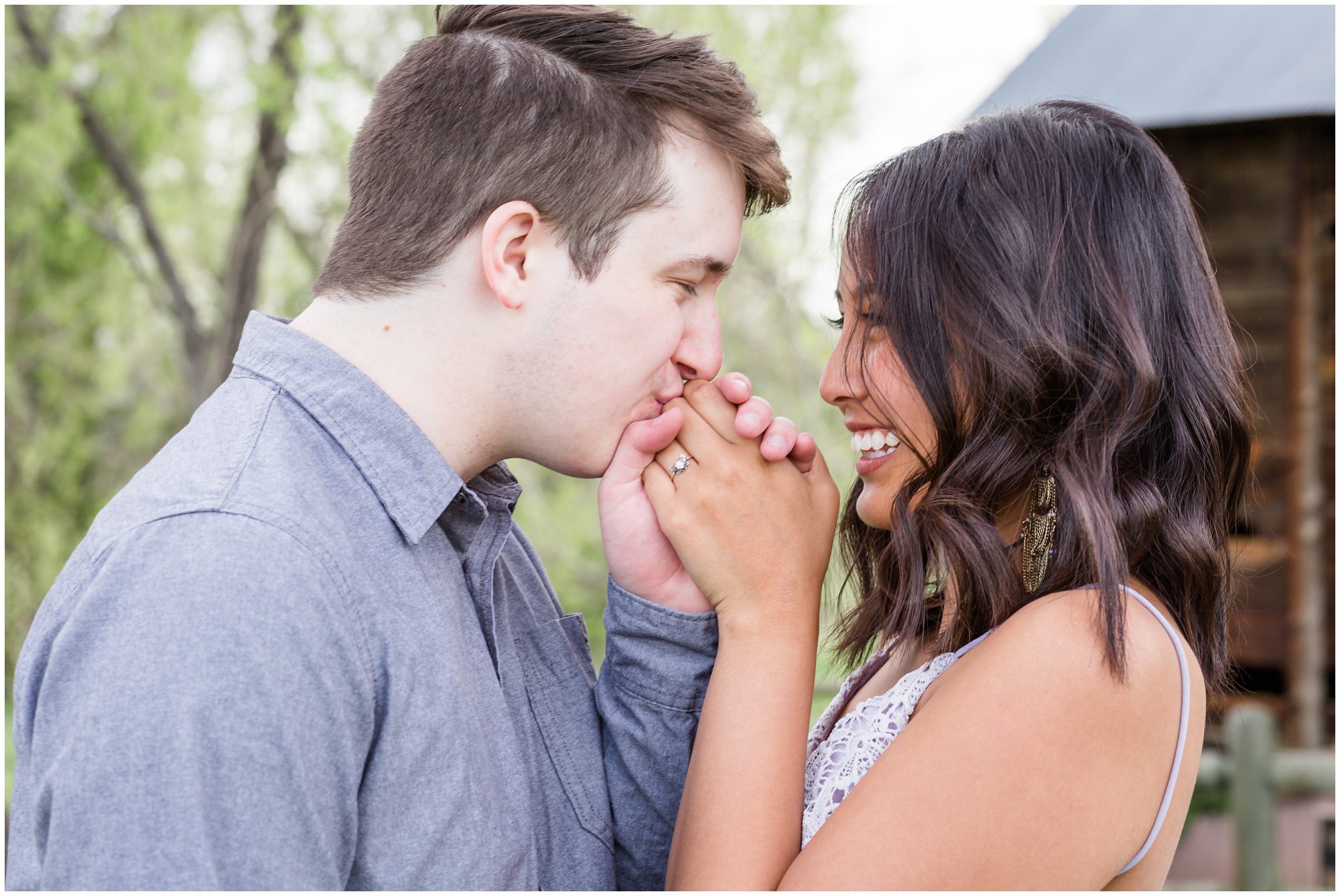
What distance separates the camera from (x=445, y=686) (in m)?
1.43

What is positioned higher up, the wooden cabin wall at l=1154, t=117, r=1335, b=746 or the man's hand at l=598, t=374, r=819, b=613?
the man's hand at l=598, t=374, r=819, b=613

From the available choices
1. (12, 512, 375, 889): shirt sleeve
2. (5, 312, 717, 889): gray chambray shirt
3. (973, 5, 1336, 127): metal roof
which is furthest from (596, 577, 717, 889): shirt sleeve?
(973, 5, 1336, 127): metal roof

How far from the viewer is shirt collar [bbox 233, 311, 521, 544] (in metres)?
1.49

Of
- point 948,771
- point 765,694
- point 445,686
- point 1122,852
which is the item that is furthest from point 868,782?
point 445,686

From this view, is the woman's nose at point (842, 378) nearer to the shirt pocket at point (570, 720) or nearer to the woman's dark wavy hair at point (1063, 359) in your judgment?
the woman's dark wavy hair at point (1063, 359)

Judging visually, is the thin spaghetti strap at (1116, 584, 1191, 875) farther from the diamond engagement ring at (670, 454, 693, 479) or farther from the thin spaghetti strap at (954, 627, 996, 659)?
the diamond engagement ring at (670, 454, 693, 479)

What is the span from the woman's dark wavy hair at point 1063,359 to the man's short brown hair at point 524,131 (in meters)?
0.38

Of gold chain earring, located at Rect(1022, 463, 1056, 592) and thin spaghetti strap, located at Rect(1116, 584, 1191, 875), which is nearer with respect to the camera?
thin spaghetti strap, located at Rect(1116, 584, 1191, 875)

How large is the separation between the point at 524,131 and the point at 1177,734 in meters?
1.24

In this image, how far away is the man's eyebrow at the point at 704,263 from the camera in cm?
178

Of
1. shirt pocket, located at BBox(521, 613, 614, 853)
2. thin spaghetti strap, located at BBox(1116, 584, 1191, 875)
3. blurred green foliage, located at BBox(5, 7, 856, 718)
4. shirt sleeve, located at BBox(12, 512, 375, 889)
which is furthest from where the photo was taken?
blurred green foliage, located at BBox(5, 7, 856, 718)

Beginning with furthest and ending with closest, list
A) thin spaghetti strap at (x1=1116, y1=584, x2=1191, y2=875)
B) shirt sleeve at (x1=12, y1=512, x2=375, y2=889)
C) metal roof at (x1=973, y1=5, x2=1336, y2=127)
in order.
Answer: metal roof at (x1=973, y1=5, x2=1336, y2=127)
thin spaghetti strap at (x1=1116, y1=584, x2=1191, y2=875)
shirt sleeve at (x1=12, y1=512, x2=375, y2=889)

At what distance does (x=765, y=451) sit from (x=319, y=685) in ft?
2.84

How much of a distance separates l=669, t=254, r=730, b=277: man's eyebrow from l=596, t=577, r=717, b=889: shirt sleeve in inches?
21.1
